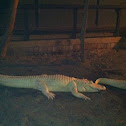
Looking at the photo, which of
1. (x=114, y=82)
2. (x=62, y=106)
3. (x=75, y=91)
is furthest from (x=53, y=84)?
(x=114, y=82)

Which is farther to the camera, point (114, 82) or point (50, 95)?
point (114, 82)

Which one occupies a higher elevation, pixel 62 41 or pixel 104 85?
pixel 62 41

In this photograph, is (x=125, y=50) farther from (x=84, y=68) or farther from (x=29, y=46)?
(x=29, y=46)

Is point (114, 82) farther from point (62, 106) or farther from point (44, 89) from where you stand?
point (44, 89)

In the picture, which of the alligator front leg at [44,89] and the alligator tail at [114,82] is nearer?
the alligator front leg at [44,89]

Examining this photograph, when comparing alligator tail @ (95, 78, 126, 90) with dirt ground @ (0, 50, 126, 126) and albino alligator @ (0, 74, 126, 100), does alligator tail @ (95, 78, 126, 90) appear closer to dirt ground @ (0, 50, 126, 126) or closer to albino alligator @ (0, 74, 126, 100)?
dirt ground @ (0, 50, 126, 126)

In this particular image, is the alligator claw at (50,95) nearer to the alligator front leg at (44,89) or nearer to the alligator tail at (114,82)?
the alligator front leg at (44,89)

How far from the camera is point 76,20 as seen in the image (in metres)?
8.26

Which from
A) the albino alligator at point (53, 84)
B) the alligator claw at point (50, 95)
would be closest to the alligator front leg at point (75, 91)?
the albino alligator at point (53, 84)

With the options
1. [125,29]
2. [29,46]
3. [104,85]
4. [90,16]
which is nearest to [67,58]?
[29,46]

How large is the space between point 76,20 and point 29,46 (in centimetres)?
224

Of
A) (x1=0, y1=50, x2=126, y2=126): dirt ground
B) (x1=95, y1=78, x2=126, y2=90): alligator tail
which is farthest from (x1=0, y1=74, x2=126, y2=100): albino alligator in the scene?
(x1=95, y1=78, x2=126, y2=90): alligator tail

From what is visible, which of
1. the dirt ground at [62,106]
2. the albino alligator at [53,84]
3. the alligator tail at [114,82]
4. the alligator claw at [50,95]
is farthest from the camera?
the alligator tail at [114,82]

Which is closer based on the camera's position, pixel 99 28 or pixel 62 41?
pixel 62 41
